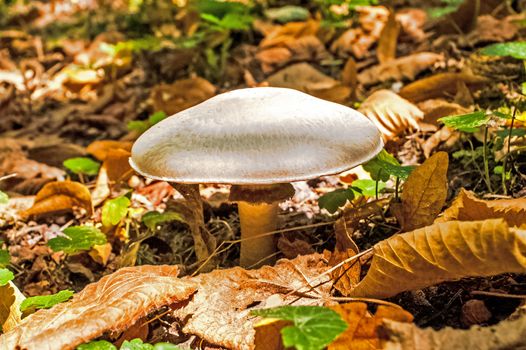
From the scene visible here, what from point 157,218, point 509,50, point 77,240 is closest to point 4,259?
point 77,240

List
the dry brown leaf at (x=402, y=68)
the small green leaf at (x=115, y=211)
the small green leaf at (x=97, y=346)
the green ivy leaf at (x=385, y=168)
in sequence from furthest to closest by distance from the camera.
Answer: the dry brown leaf at (x=402, y=68) < the small green leaf at (x=115, y=211) < the green ivy leaf at (x=385, y=168) < the small green leaf at (x=97, y=346)

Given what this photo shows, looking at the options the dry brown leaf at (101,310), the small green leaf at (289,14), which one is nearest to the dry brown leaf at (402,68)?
the small green leaf at (289,14)

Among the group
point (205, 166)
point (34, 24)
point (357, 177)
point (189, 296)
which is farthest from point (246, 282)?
point (34, 24)

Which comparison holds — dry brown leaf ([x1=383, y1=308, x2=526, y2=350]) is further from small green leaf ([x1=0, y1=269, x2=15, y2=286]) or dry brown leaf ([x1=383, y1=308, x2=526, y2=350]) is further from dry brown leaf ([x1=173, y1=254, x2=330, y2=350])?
small green leaf ([x1=0, y1=269, x2=15, y2=286])

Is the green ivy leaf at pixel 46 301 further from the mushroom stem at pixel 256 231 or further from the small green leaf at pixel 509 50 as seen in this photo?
the small green leaf at pixel 509 50

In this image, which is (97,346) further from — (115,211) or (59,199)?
(59,199)

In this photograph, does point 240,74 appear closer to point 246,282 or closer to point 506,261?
point 246,282
